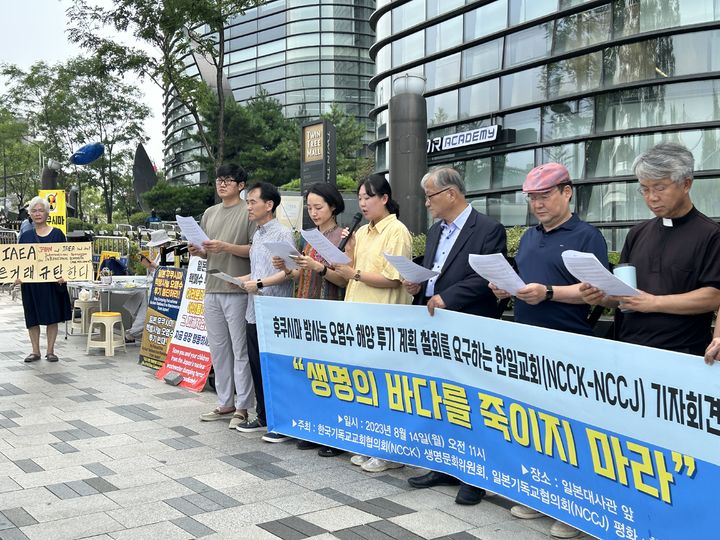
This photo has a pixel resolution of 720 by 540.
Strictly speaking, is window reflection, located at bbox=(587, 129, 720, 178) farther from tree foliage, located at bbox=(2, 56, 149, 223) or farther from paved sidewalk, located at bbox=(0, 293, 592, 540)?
tree foliage, located at bbox=(2, 56, 149, 223)

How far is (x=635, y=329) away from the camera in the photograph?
11.0 ft

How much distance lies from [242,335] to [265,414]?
25.2 inches

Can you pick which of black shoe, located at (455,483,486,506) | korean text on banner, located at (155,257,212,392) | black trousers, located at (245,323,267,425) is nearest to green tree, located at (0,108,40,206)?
korean text on banner, located at (155,257,212,392)

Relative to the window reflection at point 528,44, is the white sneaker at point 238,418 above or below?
below

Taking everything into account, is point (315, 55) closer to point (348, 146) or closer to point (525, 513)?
point (348, 146)

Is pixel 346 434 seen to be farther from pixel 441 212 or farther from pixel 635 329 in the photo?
pixel 635 329

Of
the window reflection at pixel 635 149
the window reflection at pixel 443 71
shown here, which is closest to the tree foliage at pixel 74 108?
the window reflection at pixel 443 71

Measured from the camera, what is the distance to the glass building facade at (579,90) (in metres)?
17.5

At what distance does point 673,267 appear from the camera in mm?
3176

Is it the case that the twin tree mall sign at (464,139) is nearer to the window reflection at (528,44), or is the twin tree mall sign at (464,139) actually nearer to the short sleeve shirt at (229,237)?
the window reflection at (528,44)

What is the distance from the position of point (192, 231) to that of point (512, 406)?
288 cm

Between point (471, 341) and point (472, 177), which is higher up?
point (472, 177)

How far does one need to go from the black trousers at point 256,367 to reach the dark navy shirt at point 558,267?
7.66 feet

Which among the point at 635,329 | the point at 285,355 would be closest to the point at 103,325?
the point at 285,355
